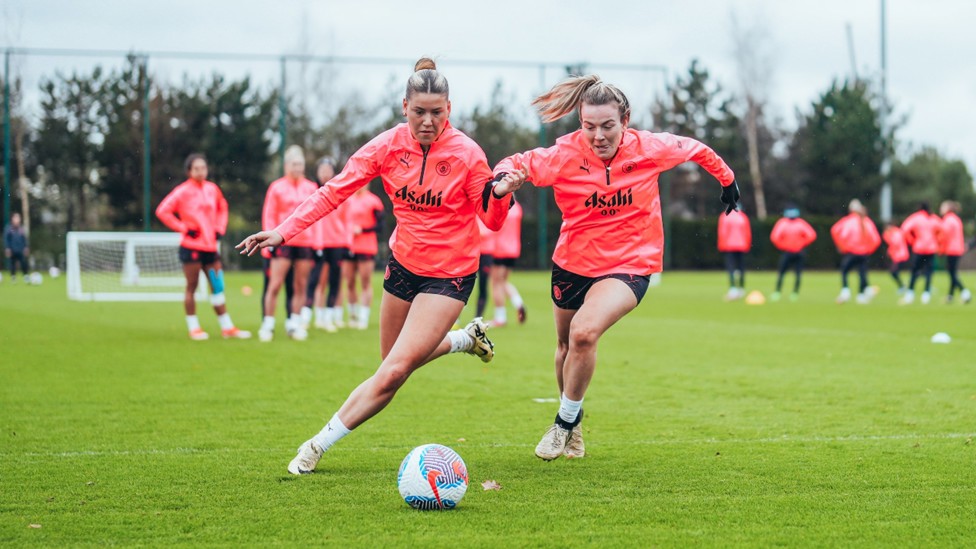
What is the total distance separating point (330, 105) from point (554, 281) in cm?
3827

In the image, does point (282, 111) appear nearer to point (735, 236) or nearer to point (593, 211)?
point (735, 236)

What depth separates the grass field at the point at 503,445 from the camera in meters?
4.57

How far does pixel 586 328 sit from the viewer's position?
5.80 m

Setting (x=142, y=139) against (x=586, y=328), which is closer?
(x=586, y=328)

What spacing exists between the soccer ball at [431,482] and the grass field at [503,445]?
0.25 feet

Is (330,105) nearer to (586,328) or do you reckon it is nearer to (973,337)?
(973,337)

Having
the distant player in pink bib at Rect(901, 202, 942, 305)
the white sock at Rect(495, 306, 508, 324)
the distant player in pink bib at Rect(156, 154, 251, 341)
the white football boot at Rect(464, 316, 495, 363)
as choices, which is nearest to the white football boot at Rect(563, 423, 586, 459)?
the white football boot at Rect(464, 316, 495, 363)

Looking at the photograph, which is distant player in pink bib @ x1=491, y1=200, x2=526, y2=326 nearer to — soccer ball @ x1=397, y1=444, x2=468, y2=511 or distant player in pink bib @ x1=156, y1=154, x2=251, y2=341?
distant player in pink bib @ x1=156, y1=154, x2=251, y2=341

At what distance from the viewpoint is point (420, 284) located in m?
5.80

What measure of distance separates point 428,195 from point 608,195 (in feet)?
3.58

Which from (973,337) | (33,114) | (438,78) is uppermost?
(33,114)

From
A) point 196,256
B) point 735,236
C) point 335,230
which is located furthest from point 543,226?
point 196,256

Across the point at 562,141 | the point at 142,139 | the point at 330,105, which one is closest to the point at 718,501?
the point at 562,141

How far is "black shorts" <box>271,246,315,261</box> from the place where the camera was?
1304cm
